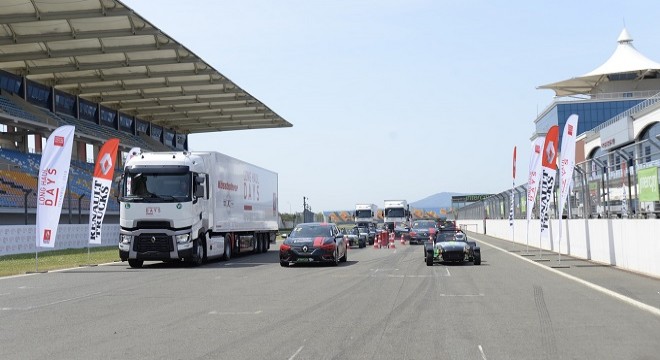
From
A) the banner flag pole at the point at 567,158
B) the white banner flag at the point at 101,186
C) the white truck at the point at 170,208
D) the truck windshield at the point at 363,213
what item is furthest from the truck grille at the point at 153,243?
the truck windshield at the point at 363,213

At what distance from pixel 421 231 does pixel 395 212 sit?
2066cm

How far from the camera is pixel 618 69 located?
95.9 meters

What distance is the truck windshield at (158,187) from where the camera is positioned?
23.5m

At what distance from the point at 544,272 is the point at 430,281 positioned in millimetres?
4128

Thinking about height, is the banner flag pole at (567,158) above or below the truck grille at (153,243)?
above

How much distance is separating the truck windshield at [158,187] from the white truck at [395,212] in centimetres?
4081

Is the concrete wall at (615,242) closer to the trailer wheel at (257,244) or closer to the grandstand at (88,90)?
the trailer wheel at (257,244)

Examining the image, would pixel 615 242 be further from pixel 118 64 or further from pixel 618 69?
pixel 618 69

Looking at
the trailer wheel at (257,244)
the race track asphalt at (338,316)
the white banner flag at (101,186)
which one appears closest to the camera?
the race track asphalt at (338,316)

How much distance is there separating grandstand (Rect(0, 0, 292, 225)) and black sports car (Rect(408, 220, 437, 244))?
1626cm

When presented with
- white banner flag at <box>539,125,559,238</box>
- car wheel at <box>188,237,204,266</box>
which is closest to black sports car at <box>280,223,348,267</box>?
car wheel at <box>188,237,204,266</box>

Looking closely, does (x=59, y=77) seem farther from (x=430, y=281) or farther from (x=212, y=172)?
(x=430, y=281)

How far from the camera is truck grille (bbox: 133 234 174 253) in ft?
76.7

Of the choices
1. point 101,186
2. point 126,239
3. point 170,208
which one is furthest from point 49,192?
point 101,186
